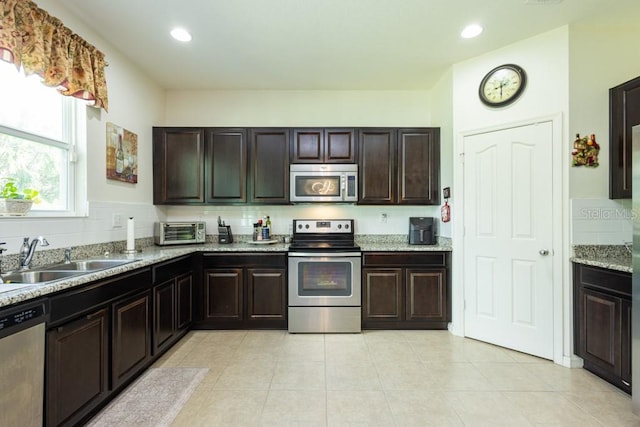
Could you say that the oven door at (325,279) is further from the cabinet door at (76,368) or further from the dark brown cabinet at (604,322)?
the dark brown cabinet at (604,322)

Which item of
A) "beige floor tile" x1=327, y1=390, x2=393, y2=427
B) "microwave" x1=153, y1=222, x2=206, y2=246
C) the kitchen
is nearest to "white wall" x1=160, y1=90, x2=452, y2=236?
the kitchen

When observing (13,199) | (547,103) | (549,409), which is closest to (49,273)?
(13,199)

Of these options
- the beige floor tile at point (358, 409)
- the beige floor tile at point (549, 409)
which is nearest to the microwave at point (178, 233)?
the beige floor tile at point (358, 409)

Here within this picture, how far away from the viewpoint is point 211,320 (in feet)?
10.4

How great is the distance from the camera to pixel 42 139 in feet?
7.09

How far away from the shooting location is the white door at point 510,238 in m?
2.58

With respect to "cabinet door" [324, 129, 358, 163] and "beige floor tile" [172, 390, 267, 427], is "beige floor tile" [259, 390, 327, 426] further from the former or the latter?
"cabinet door" [324, 129, 358, 163]

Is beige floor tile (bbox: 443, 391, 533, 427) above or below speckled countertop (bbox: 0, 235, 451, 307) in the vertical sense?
below

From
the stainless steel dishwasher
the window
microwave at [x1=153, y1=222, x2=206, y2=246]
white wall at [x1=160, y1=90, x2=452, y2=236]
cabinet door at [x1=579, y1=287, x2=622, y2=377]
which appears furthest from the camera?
white wall at [x1=160, y1=90, x2=452, y2=236]

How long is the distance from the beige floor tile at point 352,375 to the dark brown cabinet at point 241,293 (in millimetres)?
910

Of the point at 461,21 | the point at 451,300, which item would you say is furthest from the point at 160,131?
the point at 451,300

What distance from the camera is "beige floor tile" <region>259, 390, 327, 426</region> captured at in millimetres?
1812

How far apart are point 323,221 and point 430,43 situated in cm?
209

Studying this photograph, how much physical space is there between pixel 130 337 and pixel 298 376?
4.15ft
